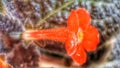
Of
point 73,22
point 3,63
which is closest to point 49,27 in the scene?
point 73,22

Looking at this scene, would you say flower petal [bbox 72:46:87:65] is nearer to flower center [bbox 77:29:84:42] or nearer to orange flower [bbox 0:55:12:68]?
flower center [bbox 77:29:84:42]

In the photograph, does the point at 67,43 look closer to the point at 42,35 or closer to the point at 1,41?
the point at 42,35

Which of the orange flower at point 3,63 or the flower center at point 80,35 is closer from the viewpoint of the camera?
the flower center at point 80,35

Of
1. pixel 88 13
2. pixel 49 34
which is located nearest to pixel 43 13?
pixel 49 34

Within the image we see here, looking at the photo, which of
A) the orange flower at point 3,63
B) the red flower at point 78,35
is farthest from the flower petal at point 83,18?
the orange flower at point 3,63

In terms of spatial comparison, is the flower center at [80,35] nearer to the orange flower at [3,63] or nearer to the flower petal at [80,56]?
the flower petal at [80,56]
